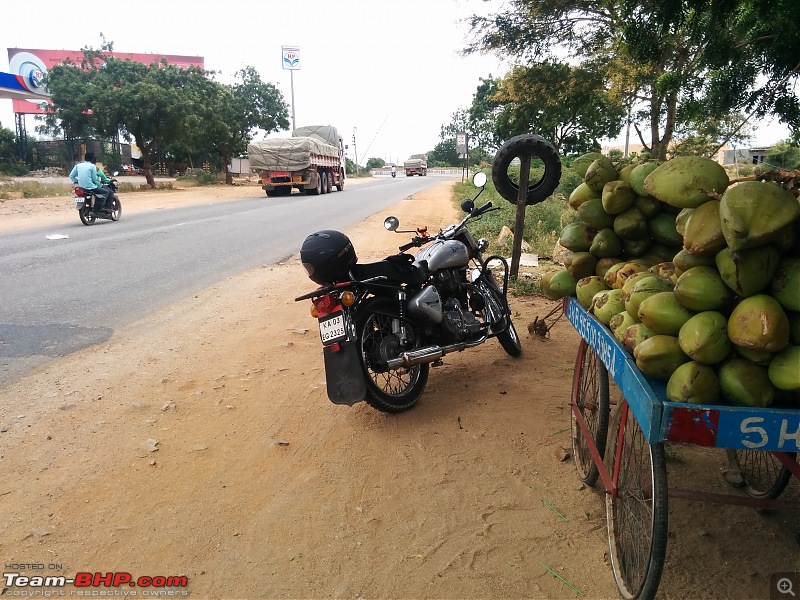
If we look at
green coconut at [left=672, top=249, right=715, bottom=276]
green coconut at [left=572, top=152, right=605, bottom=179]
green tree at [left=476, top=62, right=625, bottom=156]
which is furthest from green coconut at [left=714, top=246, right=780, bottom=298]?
green tree at [left=476, top=62, right=625, bottom=156]

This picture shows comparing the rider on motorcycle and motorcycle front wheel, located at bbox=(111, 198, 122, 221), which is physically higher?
the rider on motorcycle

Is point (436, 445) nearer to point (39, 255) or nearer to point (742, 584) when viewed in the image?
point (742, 584)

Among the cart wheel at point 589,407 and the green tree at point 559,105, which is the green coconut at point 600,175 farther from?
the green tree at point 559,105

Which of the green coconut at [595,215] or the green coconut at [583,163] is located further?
the green coconut at [583,163]

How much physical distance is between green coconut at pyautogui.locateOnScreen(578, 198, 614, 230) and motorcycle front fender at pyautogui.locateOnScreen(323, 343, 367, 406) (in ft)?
4.81

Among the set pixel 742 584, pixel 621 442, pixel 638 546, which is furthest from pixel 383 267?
pixel 742 584

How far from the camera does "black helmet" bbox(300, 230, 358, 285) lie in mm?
3459

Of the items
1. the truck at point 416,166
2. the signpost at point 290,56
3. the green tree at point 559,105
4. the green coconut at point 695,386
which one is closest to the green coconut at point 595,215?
the green coconut at point 695,386

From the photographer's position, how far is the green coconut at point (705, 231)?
190 cm

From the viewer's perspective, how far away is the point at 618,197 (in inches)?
104

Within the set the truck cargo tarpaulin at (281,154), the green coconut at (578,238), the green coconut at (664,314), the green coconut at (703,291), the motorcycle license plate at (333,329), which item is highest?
the truck cargo tarpaulin at (281,154)

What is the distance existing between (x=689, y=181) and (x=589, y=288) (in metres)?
0.75

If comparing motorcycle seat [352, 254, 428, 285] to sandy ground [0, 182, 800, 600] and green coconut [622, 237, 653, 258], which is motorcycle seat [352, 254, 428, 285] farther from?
green coconut [622, 237, 653, 258]

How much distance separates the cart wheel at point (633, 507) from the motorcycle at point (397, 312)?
153 cm
